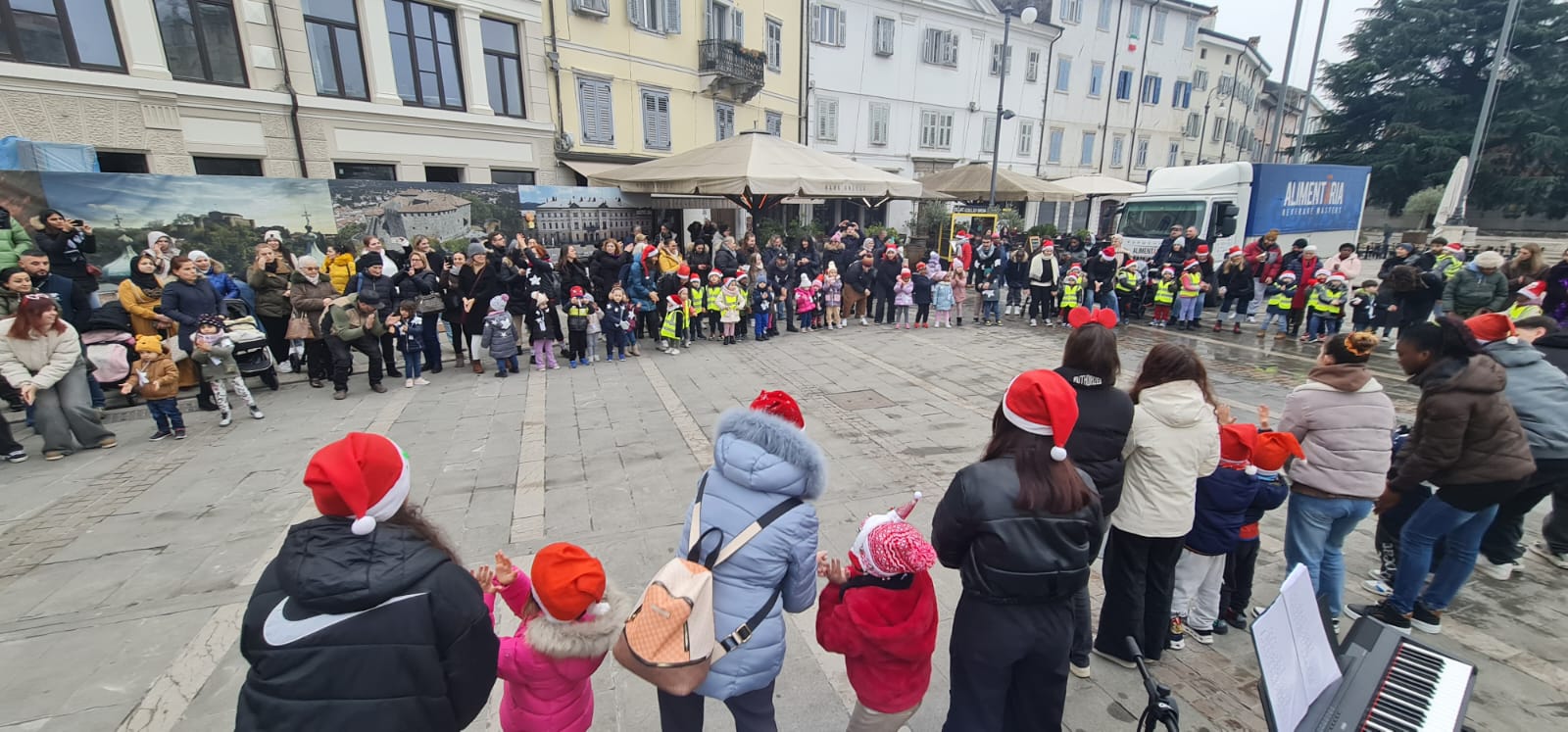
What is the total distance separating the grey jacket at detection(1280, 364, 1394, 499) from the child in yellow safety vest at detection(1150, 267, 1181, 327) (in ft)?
34.6

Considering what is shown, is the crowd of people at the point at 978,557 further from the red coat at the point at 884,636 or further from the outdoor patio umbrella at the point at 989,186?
the outdoor patio umbrella at the point at 989,186

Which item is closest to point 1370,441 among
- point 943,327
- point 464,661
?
point 464,661

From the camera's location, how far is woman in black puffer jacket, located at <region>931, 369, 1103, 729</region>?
2.28 m

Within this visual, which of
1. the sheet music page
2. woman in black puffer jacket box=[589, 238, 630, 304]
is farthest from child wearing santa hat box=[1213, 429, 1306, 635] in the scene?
woman in black puffer jacket box=[589, 238, 630, 304]

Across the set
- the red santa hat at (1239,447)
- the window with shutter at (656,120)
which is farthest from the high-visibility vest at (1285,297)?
the window with shutter at (656,120)

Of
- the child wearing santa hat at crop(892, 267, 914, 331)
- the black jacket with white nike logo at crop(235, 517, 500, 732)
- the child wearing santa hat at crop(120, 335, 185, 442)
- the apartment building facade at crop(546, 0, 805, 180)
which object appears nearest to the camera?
the black jacket with white nike logo at crop(235, 517, 500, 732)

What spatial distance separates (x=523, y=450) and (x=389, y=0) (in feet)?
41.2

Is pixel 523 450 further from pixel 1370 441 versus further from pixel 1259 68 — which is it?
pixel 1259 68

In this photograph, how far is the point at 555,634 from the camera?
2.20m

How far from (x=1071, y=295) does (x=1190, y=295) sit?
223 cm

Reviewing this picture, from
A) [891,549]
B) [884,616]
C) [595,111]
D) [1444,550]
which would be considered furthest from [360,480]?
[595,111]

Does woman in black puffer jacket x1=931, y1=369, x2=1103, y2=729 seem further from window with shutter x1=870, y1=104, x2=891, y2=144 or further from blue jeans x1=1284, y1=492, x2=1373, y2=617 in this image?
window with shutter x1=870, y1=104, x2=891, y2=144

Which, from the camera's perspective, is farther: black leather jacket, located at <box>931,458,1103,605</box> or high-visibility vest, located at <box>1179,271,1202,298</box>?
high-visibility vest, located at <box>1179,271,1202,298</box>

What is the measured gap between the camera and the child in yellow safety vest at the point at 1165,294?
12.8 m
